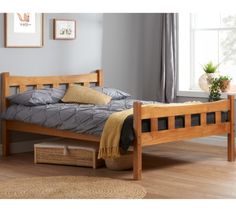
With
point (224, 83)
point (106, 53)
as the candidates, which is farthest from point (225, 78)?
point (106, 53)

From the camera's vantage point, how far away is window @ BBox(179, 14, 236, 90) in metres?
6.20

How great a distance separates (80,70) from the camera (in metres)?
6.18

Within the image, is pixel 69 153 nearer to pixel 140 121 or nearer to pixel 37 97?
pixel 37 97

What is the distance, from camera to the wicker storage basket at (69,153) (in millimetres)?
4875

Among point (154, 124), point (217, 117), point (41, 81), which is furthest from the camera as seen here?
point (41, 81)

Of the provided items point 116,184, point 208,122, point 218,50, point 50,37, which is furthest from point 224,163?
point 50,37

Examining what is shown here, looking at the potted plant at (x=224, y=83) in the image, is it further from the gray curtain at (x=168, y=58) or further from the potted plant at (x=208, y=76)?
the gray curtain at (x=168, y=58)

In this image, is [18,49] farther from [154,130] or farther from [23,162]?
[154,130]

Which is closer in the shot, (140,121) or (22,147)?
(140,121)

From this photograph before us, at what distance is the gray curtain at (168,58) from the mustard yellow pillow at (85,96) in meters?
1.09

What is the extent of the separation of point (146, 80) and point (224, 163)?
79.8 inches

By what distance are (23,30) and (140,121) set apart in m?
1.94

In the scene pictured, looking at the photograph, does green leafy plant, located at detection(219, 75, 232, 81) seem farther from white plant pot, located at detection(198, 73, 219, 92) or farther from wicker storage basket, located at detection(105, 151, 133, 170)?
wicker storage basket, located at detection(105, 151, 133, 170)

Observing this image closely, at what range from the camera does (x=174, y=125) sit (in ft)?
15.4
